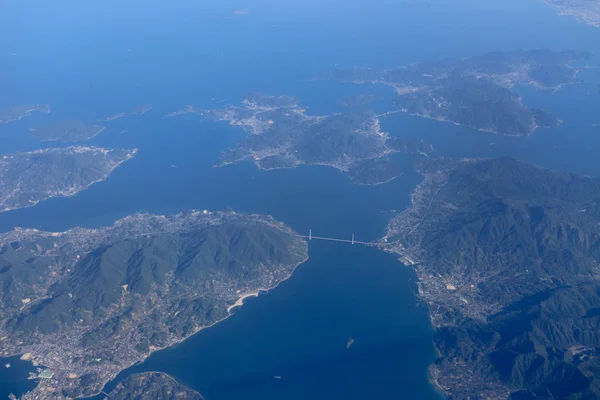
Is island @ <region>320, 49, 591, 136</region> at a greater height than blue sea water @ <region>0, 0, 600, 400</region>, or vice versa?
island @ <region>320, 49, 591, 136</region>

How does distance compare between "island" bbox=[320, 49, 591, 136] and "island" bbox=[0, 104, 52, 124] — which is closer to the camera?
"island" bbox=[320, 49, 591, 136]

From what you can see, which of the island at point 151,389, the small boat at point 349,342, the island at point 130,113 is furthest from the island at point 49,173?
the small boat at point 349,342

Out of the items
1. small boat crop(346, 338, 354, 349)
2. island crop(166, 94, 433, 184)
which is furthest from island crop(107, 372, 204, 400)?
island crop(166, 94, 433, 184)

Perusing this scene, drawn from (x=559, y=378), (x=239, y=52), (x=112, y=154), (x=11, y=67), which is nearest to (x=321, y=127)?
(x=112, y=154)

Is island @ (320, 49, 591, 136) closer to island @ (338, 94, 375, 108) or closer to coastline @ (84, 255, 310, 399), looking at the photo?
island @ (338, 94, 375, 108)

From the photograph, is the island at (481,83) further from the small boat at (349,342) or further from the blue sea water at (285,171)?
the small boat at (349,342)

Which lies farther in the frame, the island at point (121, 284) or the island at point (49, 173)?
the island at point (49, 173)

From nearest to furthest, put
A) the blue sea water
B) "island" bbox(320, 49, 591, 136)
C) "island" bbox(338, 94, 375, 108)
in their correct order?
the blue sea water, "island" bbox(320, 49, 591, 136), "island" bbox(338, 94, 375, 108)
